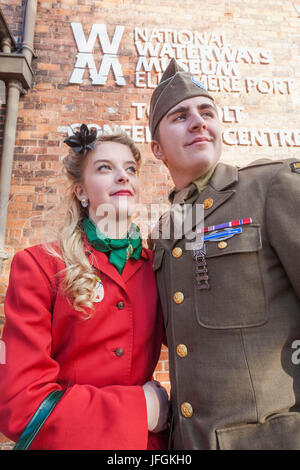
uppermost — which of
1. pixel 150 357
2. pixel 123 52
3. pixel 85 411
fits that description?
pixel 123 52

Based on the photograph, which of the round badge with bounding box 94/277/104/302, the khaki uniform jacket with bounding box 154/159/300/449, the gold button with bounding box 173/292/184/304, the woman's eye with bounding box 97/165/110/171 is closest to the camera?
the khaki uniform jacket with bounding box 154/159/300/449

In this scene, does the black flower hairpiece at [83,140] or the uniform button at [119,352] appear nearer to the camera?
the uniform button at [119,352]

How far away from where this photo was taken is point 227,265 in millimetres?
1063

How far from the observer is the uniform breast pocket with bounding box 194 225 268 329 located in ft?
3.26

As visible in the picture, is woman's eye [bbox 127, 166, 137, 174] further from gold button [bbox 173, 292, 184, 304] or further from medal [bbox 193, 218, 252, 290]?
gold button [bbox 173, 292, 184, 304]

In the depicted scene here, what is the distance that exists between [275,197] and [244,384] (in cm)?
62

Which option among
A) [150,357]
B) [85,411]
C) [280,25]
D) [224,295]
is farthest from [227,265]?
[280,25]

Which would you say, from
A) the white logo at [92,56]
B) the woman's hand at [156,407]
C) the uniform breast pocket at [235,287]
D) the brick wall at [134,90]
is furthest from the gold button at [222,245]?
the white logo at [92,56]

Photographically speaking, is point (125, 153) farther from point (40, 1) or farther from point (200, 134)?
point (40, 1)

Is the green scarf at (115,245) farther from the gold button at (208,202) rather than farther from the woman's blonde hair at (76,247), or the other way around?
the gold button at (208,202)

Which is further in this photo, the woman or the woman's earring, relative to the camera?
the woman's earring

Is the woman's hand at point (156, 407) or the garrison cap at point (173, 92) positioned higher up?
the garrison cap at point (173, 92)

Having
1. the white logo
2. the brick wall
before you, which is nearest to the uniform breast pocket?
the brick wall

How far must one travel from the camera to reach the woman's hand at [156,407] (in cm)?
109
